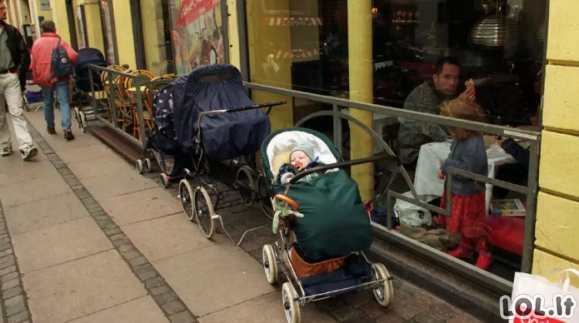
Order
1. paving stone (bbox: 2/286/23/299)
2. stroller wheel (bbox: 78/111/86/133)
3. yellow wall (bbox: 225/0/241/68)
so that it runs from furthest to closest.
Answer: stroller wheel (bbox: 78/111/86/133) → yellow wall (bbox: 225/0/241/68) → paving stone (bbox: 2/286/23/299)

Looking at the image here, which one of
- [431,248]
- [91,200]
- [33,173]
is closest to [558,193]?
[431,248]

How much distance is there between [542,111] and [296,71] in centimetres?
322

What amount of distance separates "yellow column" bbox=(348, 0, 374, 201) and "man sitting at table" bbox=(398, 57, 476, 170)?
1.23 feet

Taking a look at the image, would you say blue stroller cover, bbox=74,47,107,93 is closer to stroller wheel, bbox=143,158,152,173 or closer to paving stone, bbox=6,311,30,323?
stroller wheel, bbox=143,158,152,173

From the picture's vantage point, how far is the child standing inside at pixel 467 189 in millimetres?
3602

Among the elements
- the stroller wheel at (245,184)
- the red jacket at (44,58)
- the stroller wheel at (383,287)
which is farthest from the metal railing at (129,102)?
the stroller wheel at (383,287)

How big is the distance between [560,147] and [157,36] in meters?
7.32

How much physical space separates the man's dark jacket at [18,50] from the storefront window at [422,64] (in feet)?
12.3

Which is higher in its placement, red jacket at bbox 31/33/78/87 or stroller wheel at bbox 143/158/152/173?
red jacket at bbox 31/33/78/87

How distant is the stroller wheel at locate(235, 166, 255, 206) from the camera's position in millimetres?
4918

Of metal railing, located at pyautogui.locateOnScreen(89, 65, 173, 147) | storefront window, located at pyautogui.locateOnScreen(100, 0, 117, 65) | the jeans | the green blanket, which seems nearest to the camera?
the green blanket

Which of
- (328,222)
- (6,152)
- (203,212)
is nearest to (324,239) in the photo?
(328,222)

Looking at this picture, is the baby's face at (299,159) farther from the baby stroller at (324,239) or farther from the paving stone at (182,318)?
the paving stone at (182,318)

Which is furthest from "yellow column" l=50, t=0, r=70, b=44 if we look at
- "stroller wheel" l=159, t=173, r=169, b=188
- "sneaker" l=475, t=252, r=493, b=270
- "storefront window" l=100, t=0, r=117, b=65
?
"sneaker" l=475, t=252, r=493, b=270
